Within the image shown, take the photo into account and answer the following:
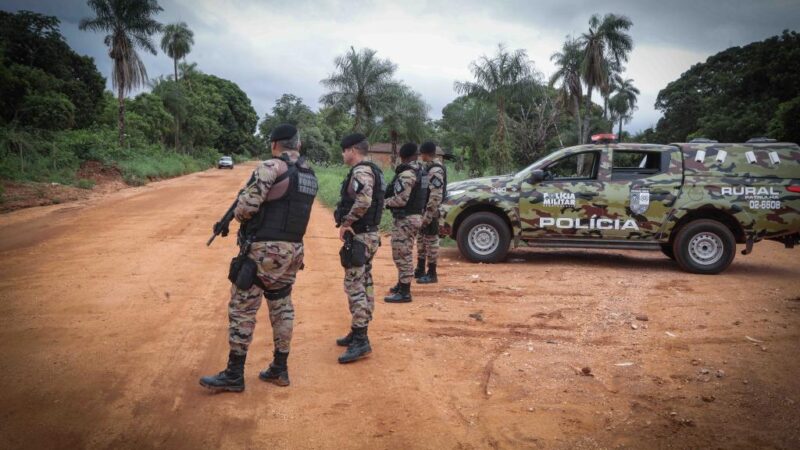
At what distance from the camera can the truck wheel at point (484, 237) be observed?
8086mm

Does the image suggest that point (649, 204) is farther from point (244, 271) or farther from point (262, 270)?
point (244, 271)

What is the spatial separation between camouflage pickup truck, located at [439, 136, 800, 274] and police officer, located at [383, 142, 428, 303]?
92.9 inches

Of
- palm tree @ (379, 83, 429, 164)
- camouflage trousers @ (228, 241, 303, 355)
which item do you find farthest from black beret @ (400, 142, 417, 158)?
palm tree @ (379, 83, 429, 164)

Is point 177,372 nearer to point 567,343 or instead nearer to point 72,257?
point 567,343

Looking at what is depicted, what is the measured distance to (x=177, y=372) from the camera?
3904 millimetres

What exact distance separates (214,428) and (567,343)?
3.11 m

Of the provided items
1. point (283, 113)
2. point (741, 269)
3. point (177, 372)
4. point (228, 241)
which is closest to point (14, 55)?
point (228, 241)

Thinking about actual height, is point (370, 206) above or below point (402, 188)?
below

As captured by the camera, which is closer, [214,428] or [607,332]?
[214,428]

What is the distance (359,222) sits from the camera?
4.47 m

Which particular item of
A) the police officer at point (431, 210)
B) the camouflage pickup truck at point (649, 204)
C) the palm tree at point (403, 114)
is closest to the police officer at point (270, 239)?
the police officer at point (431, 210)

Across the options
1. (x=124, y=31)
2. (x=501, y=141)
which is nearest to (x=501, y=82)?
(x=501, y=141)

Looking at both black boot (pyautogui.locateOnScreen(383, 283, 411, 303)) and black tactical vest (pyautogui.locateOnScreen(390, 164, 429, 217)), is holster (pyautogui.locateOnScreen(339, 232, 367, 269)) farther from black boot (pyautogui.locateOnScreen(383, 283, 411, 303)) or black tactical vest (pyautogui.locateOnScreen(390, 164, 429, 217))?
black boot (pyautogui.locateOnScreen(383, 283, 411, 303))

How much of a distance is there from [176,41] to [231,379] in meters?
53.0
